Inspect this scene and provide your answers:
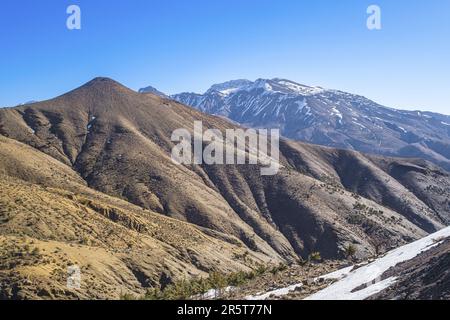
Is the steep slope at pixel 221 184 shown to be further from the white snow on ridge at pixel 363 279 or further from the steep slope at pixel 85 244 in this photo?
the white snow on ridge at pixel 363 279

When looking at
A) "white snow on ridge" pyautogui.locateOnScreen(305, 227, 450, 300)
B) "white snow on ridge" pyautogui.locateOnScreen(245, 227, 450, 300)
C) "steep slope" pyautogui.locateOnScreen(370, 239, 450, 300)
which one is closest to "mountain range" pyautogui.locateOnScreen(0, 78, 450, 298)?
"white snow on ridge" pyautogui.locateOnScreen(245, 227, 450, 300)

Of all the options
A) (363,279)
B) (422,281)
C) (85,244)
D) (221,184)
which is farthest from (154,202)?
(422,281)

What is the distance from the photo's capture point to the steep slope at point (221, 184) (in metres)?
93.2

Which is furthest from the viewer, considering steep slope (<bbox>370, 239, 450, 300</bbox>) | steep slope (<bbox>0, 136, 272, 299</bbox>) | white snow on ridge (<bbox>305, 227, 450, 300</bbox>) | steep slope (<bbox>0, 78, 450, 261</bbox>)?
steep slope (<bbox>0, 78, 450, 261</bbox>)

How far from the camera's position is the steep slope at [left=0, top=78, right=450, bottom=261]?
93.2 metres

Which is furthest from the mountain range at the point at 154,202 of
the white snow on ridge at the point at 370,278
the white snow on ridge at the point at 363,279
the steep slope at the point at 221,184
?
the white snow on ridge at the point at 370,278

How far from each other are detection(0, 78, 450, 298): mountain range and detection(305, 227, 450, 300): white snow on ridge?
24.9 meters

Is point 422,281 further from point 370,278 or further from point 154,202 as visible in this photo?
point 154,202

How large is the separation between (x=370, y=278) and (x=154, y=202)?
224ft

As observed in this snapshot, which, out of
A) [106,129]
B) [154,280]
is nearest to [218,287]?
[154,280]

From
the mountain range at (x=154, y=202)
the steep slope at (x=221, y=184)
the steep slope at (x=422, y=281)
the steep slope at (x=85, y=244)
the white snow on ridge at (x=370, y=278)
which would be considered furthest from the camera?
the steep slope at (x=221, y=184)

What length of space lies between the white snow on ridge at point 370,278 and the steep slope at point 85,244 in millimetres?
24683

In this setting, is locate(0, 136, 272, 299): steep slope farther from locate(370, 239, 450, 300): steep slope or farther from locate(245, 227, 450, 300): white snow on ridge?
locate(370, 239, 450, 300): steep slope

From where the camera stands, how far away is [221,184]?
110 meters
